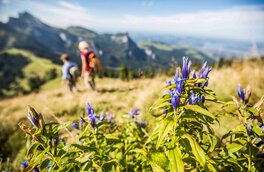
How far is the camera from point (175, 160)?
180 centimetres

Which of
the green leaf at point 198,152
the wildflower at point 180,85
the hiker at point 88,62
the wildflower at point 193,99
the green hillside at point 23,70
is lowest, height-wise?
Result: the green hillside at point 23,70

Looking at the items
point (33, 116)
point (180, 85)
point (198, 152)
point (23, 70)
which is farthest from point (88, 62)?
point (23, 70)

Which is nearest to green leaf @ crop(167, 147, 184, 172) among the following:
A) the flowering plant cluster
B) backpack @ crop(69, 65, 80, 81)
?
the flowering plant cluster

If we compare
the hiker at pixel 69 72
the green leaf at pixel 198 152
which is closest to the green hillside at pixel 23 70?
the hiker at pixel 69 72

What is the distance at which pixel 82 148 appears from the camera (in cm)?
215

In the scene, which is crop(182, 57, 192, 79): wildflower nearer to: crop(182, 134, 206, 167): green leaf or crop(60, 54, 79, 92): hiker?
crop(182, 134, 206, 167): green leaf

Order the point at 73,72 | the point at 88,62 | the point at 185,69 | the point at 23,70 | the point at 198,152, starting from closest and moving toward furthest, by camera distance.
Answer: the point at 198,152
the point at 185,69
the point at 88,62
the point at 73,72
the point at 23,70

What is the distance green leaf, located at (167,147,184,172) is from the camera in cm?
175

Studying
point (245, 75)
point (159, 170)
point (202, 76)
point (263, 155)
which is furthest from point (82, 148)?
point (245, 75)

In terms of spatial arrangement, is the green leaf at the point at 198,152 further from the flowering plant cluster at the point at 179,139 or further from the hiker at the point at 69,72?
Answer: the hiker at the point at 69,72

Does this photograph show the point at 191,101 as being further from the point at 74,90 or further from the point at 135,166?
the point at 74,90

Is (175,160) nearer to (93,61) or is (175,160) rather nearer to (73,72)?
(93,61)

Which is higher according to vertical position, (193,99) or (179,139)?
(193,99)

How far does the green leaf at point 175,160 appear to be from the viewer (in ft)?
5.73
